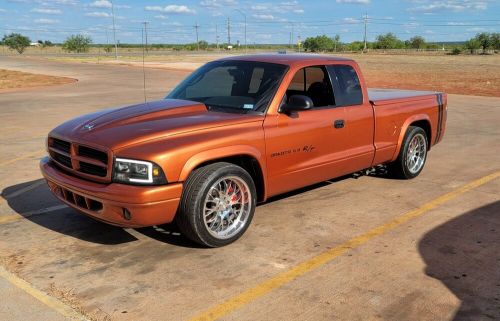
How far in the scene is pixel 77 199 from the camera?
4422 mm

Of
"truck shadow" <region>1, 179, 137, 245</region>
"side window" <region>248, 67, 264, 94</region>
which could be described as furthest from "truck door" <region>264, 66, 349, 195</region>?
"truck shadow" <region>1, 179, 137, 245</region>

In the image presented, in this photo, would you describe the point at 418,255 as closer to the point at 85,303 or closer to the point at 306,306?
the point at 306,306

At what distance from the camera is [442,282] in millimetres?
3881

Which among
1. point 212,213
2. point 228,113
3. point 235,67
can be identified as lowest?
point 212,213

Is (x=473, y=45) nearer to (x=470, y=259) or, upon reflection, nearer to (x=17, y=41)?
(x=17, y=41)

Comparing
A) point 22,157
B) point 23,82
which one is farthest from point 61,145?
point 23,82

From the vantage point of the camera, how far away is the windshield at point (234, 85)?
5.03m

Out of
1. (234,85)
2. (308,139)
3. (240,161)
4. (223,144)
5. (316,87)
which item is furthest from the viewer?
(316,87)

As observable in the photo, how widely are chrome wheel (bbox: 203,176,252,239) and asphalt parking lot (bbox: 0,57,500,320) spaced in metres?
0.17

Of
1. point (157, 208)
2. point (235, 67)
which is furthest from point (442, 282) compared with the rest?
point (235, 67)

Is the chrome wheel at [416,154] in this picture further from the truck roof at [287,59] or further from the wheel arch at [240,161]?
the wheel arch at [240,161]

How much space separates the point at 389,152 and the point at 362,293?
311 cm

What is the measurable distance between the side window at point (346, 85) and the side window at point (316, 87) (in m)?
0.09

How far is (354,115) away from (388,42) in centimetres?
12434
